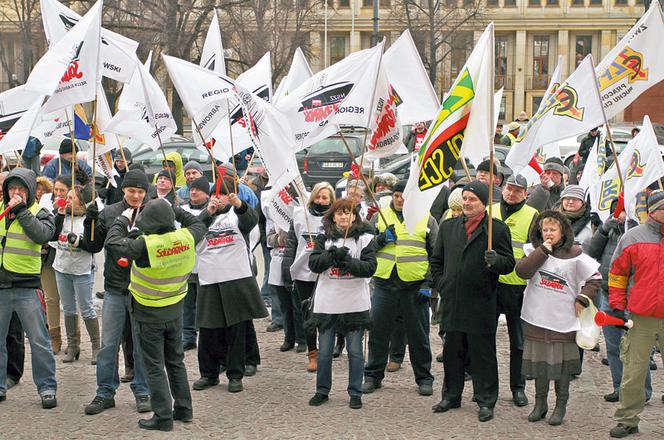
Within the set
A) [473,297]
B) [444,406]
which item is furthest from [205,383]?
[473,297]

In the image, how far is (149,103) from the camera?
9.59 m

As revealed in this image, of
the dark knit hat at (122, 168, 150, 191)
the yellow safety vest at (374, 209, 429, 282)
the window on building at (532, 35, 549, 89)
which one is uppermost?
the window on building at (532, 35, 549, 89)

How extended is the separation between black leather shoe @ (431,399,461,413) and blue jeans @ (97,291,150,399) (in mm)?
2288

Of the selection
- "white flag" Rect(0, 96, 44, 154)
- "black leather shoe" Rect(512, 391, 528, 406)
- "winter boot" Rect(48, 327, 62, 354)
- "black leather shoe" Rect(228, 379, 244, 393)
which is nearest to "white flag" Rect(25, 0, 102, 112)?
"white flag" Rect(0, 96, 44, 154)

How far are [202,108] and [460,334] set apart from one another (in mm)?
3221

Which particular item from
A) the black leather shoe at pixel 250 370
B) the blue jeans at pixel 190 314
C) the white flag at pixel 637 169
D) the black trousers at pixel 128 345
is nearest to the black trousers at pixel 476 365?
the white flag at pixel 637 169

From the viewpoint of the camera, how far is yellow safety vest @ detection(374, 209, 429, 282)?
8.23 metres

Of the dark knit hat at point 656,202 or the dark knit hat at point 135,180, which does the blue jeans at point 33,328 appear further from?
the dark knit hat at point 656,202

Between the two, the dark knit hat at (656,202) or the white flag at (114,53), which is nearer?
the dark knit hat at (656,202)

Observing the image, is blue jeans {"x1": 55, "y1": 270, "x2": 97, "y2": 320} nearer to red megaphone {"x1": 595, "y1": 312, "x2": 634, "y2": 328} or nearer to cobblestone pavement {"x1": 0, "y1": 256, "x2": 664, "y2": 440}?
cobblestone pavement {"x1": 0, "y1": 256, "x2": 664, "y2": 440}

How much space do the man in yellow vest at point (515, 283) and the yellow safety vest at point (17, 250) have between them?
3802mm

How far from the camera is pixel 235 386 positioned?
26.8 ft

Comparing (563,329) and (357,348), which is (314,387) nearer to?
(357,348)

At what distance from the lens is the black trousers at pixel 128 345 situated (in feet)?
26.5
